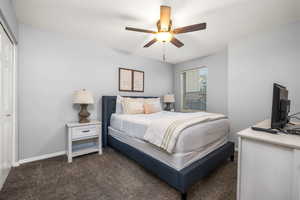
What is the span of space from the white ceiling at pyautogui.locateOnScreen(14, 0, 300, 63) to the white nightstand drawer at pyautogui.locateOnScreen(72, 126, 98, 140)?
188cm

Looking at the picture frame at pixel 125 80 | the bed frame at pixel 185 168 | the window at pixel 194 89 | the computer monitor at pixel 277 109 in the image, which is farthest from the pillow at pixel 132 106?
the computer monitor at pixel 277 109

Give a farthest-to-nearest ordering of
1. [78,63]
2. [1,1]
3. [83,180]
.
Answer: [78,63]
[83,180]
[1,1]

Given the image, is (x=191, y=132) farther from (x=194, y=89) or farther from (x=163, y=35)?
(x=194, y=89)

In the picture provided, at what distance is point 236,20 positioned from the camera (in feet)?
7.00

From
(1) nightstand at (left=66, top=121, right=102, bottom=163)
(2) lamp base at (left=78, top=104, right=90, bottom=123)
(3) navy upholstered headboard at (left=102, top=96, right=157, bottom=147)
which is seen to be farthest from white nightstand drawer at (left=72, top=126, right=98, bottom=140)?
(3) navy upholstered headboard at (left=102, top=96, right=157, bottom=147)

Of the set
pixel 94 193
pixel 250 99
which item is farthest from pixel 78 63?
pixel 250 99

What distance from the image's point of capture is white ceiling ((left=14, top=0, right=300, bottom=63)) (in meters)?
1.79

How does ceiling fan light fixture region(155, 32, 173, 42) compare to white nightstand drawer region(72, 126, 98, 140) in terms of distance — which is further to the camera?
white nightstand drawer region(72, 126, 98, 140)

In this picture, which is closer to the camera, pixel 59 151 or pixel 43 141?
pixel 43 141

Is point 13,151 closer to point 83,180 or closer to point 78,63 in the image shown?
point 83,180

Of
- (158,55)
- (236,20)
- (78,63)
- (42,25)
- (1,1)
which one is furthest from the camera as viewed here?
(158,55)

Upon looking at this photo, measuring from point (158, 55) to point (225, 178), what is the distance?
129 inches

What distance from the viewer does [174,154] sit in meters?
1.56

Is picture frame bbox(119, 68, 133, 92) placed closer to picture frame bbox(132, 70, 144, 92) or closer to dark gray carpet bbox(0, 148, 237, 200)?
picture frame bbox(132, 70, 144, 92)
